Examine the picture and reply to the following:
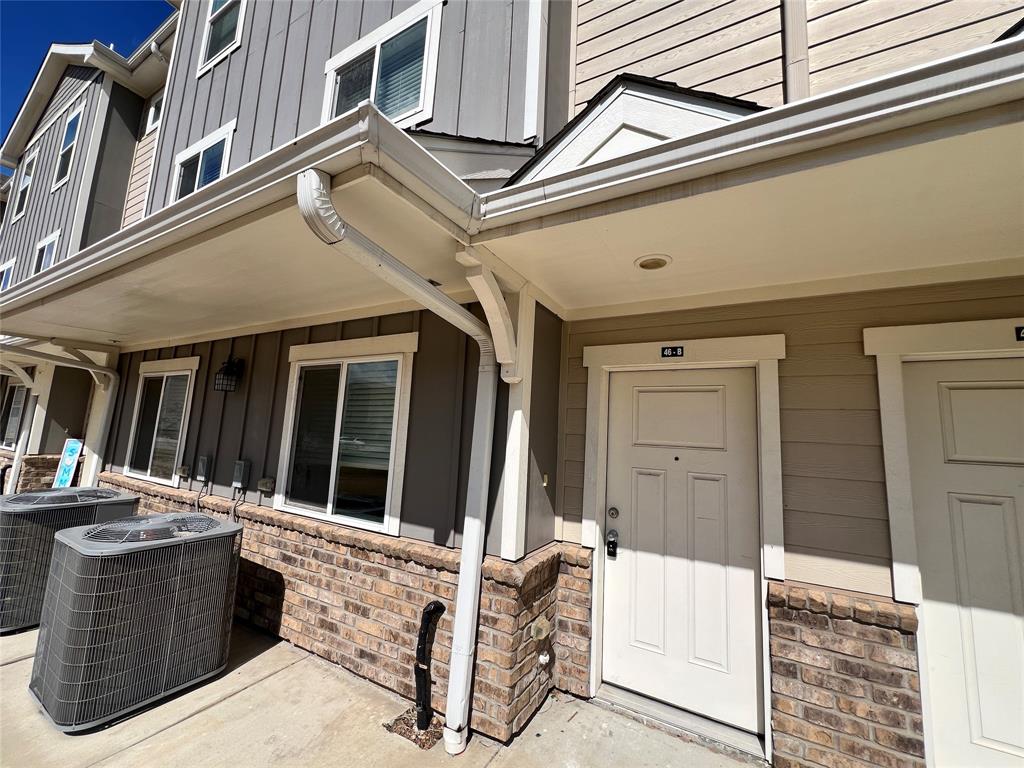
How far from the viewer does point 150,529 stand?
270 cm

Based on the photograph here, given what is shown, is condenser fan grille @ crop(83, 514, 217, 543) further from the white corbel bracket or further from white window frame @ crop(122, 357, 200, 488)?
the white corbel bracket

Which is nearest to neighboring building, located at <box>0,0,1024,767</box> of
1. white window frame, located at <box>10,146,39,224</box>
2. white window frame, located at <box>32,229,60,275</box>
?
white window frame, located at <box>32,229,60,275</box>

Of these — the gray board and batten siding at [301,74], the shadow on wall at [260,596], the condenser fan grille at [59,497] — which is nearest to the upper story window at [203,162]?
the gray board and batten siding at [301,74]

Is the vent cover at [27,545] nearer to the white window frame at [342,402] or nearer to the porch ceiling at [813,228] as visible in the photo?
the white window frame at [342,402]

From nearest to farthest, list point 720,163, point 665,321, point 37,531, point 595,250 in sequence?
point 720,163 → point 595,250 → point 665,321 → point 37,531

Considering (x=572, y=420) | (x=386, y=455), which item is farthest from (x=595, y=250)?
(x=386, y=455)

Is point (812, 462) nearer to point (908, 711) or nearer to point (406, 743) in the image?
point (908, 711)

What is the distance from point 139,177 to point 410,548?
25.4 ft

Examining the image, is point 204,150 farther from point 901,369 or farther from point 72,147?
point 901,369

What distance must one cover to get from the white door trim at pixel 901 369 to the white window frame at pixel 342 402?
102 inches

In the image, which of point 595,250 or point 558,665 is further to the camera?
point 558,665

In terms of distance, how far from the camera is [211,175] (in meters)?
4.95

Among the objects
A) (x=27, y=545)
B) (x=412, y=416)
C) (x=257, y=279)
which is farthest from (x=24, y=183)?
(x=412, y=416)

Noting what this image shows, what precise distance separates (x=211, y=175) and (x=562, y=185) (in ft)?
16.3
